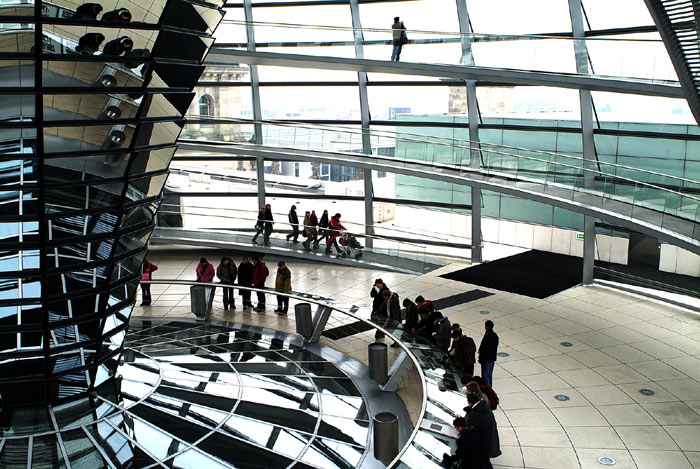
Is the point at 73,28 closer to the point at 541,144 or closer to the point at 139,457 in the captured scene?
the point at 139,457

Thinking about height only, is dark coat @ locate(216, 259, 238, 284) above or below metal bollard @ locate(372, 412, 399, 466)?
above

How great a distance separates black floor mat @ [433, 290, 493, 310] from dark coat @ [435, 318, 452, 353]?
5.75 m

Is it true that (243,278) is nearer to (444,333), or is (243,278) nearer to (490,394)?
(444,333)

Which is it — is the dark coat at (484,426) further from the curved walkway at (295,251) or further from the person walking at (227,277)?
the curved walkway at (295,251)

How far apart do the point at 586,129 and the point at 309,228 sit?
1031 centimetres

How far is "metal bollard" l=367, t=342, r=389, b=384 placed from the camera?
1577 centimetres

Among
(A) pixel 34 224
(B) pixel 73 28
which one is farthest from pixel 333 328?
(B) pixel 73 28

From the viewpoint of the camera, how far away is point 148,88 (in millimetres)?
11031

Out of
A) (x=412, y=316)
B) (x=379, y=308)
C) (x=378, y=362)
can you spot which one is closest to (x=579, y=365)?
(x=412, y=316)

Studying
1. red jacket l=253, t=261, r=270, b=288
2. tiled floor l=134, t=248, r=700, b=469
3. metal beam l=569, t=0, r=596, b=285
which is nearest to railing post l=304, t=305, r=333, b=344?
tiled floor l=134, t=248, r=700, b=469

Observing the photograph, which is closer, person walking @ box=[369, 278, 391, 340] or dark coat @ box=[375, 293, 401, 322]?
person walking @ box=[369, 278, 391, 340]

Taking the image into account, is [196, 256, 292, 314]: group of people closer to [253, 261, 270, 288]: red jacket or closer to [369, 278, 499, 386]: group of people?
[253, 261, 270, 288]: red jacket

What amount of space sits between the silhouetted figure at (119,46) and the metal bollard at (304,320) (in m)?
9.21

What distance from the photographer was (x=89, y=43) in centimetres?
996
